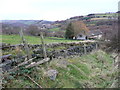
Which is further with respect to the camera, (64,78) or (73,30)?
(73,30)

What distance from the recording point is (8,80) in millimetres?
4828

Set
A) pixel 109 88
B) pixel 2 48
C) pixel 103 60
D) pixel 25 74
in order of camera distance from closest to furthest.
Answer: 1. pixel 25 74
2. pixel 109 88
3. pixel 2 48
4. pixel 103 60

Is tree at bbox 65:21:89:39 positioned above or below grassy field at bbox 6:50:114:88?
above

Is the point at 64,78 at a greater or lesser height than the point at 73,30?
lesser

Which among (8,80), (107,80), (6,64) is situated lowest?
(107,80)

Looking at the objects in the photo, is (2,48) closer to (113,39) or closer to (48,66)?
(48,66)

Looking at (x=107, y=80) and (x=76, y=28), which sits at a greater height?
(x=76, y=28)

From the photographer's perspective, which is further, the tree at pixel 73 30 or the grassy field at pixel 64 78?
the tree at pixel 73 30

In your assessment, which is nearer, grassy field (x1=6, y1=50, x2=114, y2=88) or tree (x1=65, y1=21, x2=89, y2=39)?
grassy field (x1=6, y1=50, x2=114, y2=88)

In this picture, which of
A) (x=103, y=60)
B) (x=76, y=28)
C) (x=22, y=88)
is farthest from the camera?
(x=76, y=28)

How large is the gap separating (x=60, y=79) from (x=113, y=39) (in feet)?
20.1

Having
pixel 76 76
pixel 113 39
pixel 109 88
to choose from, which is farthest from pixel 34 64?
pixel 113 39

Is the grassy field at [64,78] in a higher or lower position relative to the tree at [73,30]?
lower

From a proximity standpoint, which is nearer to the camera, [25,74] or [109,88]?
[25,74]
